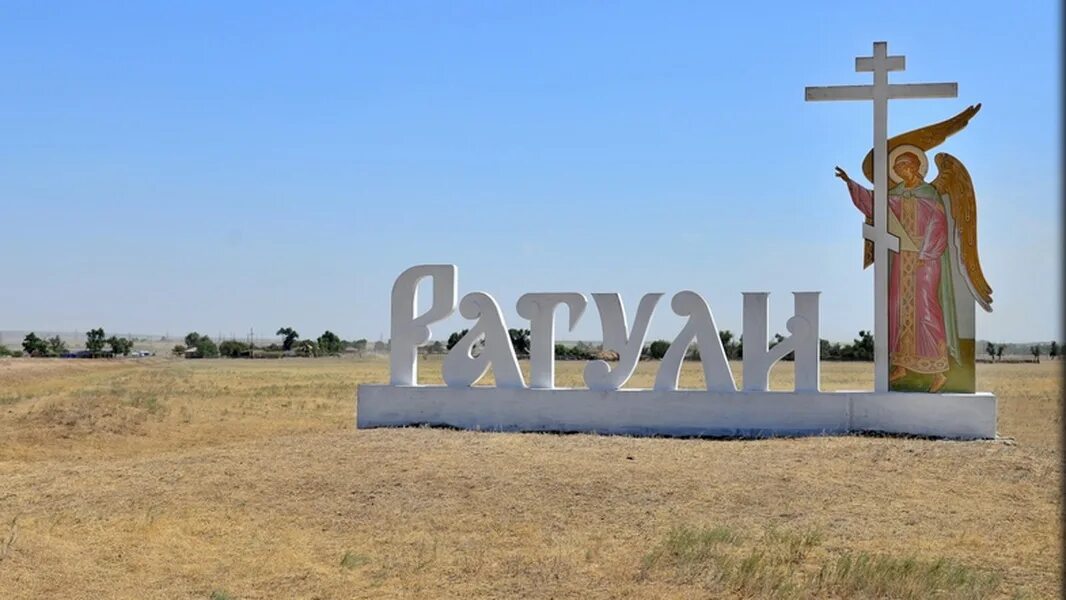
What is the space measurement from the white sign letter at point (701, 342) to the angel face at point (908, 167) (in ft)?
13.5

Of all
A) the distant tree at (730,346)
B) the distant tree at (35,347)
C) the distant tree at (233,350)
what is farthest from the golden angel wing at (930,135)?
the distant tree at (35,347)

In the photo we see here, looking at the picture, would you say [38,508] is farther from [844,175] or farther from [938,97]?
[938,97]

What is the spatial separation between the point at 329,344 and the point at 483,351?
3910 inches

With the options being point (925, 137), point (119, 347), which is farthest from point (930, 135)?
point (119, 347)

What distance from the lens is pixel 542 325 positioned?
2114 cm

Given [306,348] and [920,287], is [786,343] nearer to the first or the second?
[920,287]

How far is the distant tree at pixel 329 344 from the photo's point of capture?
116750 mm

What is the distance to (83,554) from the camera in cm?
1212

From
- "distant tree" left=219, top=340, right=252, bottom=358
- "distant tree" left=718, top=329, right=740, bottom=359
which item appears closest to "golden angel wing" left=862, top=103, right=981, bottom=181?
"distant tree" left=718, top=329, right=740, bottom=359

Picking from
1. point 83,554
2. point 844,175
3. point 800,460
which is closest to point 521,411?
point 800,460

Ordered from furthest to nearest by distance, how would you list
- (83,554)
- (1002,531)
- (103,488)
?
(103,488) → (1002,531) → (83,554)

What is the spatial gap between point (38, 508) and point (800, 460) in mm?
10632

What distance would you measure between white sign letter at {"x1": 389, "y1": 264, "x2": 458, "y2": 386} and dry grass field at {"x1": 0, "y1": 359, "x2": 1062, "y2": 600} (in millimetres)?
1812

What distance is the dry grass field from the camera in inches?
428
